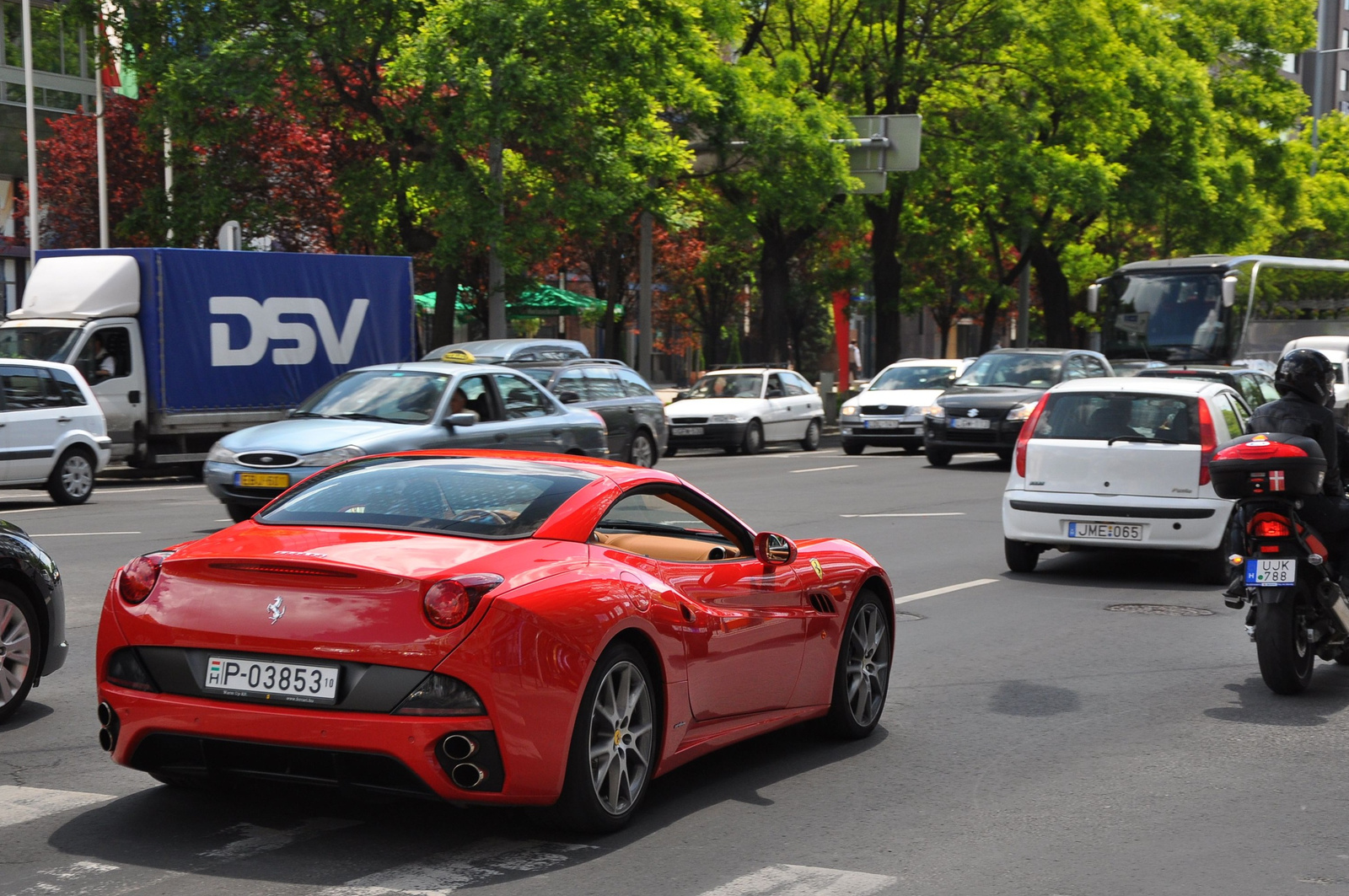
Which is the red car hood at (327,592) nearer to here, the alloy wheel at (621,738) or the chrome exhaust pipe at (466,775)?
the chrome exhaust pipe at (466,775)

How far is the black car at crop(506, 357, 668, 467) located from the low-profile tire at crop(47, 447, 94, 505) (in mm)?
6547

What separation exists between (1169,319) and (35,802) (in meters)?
34.5

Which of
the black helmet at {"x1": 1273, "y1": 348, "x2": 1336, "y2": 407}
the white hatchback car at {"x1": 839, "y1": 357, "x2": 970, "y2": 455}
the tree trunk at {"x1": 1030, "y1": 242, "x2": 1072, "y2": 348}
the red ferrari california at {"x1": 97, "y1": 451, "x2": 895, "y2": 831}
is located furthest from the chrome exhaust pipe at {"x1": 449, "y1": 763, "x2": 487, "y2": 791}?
the tree trunk at {"x1": 1030, "y1": 242, "x2": 1072, "y2": 348}

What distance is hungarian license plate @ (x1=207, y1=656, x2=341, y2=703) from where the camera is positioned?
512 cm

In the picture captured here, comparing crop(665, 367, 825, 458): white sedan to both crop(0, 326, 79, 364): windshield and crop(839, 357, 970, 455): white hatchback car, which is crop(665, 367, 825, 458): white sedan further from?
crop(0, 326, 79, 364): windshield

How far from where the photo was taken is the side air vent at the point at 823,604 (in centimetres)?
686

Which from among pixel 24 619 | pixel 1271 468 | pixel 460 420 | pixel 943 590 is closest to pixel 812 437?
pixel 460 420

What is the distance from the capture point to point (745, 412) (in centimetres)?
3172

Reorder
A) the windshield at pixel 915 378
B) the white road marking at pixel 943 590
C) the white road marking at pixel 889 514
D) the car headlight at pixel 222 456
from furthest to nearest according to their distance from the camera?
the windshield at pixel 915 378
the white road marking at pixel 889 514
the car headlight at pixel 222 456
the white road marking at pixel 943 590

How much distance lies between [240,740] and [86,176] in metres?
30.5

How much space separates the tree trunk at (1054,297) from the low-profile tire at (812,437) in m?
15.1

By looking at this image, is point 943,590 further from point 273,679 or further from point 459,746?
point 273,679

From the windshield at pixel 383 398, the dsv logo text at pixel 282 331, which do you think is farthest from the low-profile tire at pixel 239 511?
the dsv logo text at pixel 282 331

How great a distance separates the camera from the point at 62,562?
12.8 m
